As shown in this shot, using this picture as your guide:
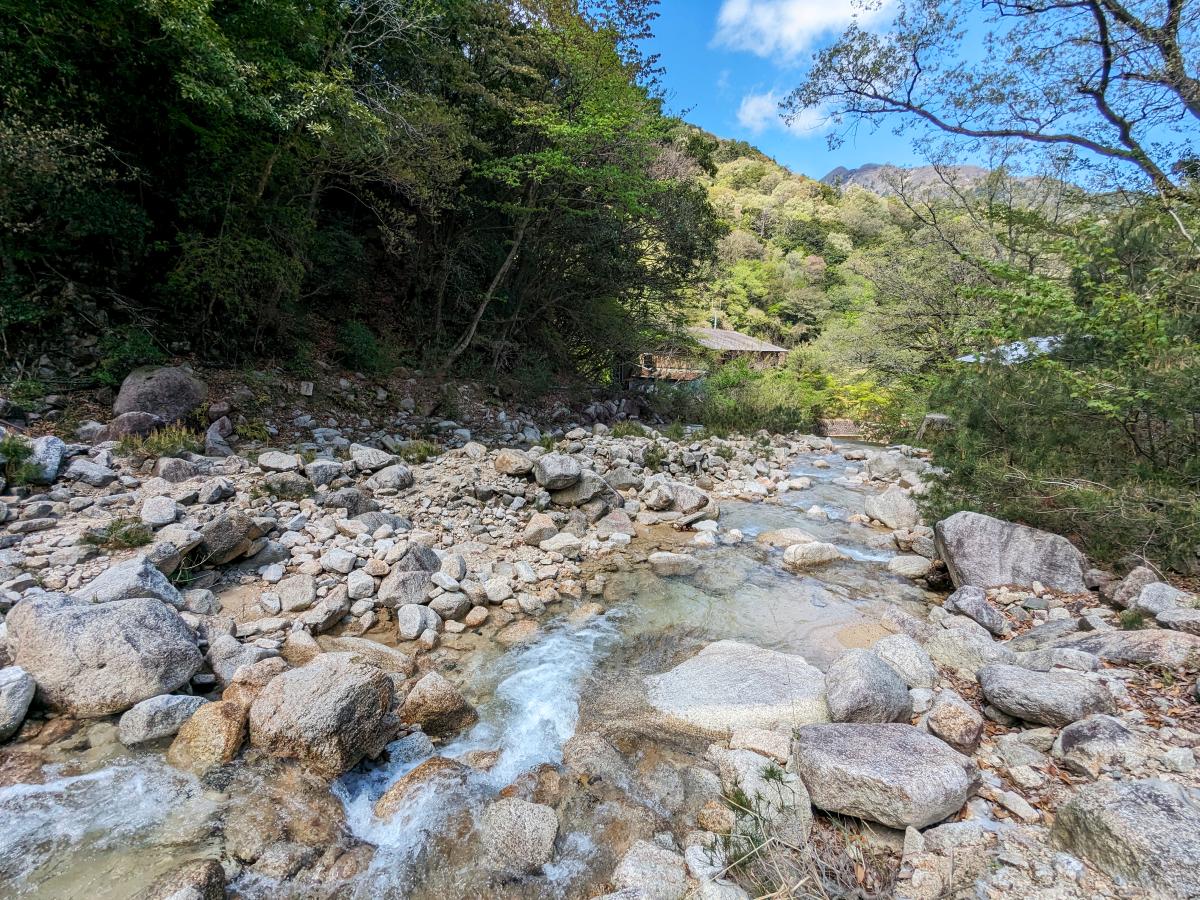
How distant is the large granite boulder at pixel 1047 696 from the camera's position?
3.03 metres

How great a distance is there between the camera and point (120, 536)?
4520 mm

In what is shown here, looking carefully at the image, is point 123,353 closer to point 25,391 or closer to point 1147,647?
point 25,391

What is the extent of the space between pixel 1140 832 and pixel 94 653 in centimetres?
541

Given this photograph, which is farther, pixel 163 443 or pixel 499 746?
pixel 163 443

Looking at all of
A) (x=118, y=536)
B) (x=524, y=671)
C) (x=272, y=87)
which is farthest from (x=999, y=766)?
(x=272, y=87)

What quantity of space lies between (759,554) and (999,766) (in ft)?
13.5

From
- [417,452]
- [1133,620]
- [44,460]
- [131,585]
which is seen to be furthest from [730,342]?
[131,585]

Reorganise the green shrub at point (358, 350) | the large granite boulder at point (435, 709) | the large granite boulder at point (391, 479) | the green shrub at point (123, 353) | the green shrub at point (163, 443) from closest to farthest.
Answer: the large granite boulder at point (435, 709) → the green shrub at point (163, 443) → the large granite boulder at point (391, 479) → the green shrub at point (123, 353) → the green shrub at point (358, 350)

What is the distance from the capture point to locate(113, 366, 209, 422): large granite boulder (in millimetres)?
6899

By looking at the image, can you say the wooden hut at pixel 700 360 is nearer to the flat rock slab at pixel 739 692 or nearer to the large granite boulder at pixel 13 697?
the flat rock slab at pixel 739 692

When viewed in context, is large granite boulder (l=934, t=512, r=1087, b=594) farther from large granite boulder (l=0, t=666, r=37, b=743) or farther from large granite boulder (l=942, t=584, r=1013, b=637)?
large granite boulder (l=0, t=666, r=37, b=743)

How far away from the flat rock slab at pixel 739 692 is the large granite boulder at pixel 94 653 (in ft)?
10.8

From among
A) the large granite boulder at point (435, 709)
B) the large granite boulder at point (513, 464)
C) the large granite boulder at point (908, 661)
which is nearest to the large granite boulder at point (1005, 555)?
the large granite boulder at point (908, 661)

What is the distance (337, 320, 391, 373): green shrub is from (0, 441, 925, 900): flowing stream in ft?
26.1
